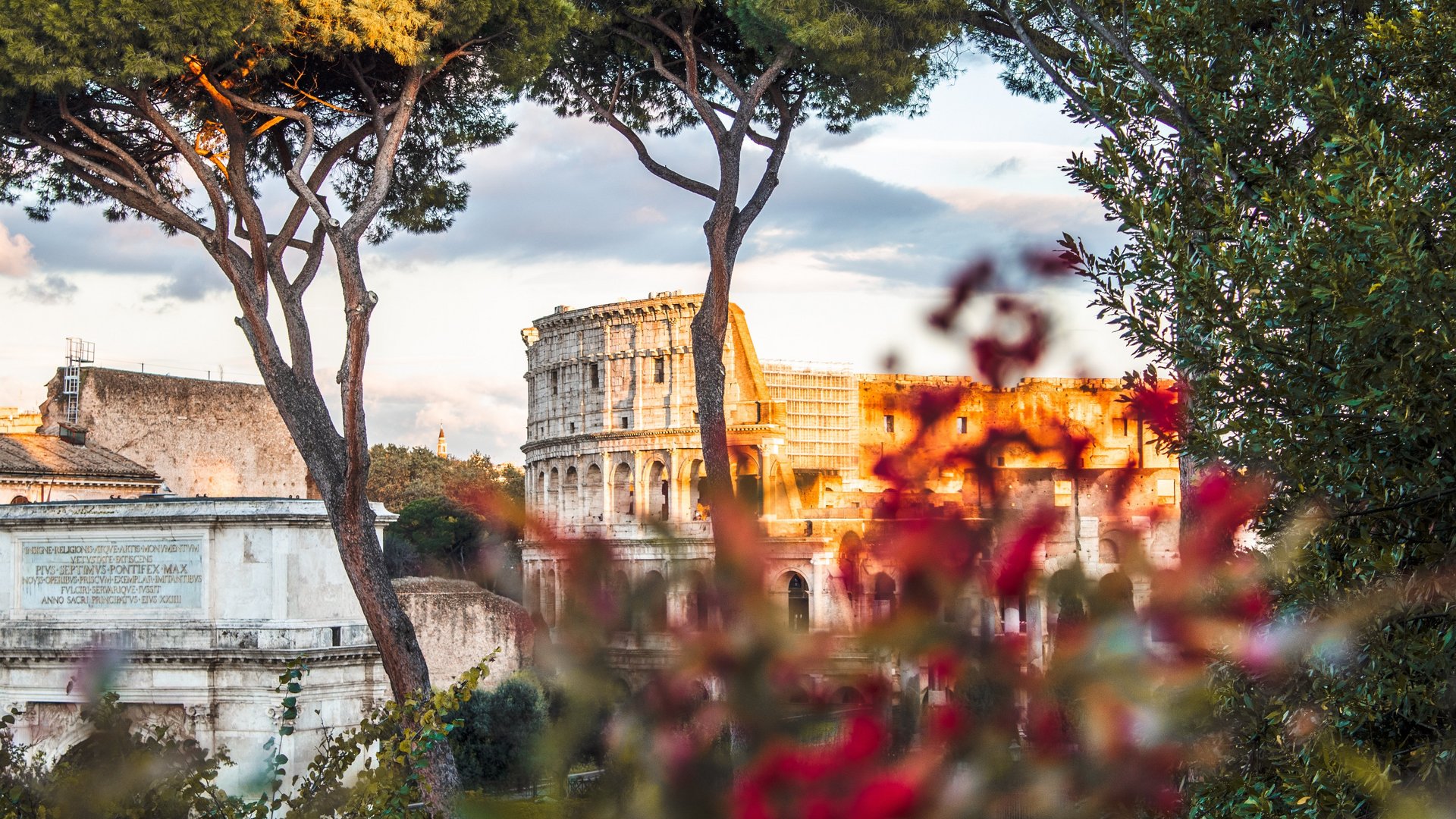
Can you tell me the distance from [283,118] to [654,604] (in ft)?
28.4

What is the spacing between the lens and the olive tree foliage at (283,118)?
8172mm

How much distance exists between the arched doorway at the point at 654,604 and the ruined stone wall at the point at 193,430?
24.8 m

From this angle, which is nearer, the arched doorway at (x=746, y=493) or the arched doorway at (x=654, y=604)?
the arched doorway at (x=654, y=604)

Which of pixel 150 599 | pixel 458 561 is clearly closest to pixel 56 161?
pixel 150 599

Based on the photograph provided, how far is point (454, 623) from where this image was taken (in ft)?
61.8

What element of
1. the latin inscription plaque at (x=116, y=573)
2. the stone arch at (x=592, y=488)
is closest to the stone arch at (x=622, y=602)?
the latin inscription plaque at (x=116, y=573)

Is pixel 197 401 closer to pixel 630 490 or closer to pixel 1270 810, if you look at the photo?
pixel 630 490

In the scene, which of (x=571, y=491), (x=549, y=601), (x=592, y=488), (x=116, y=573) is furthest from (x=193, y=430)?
(x=549, y=601)

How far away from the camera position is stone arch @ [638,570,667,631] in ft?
5.21

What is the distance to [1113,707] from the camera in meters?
1.58

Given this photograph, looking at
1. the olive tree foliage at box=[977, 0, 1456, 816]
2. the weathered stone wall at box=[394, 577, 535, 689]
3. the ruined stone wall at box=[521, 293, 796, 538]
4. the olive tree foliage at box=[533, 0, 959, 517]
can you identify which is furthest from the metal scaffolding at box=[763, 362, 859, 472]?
the olive tree foliage at box=[977, 0, 1456, 816]

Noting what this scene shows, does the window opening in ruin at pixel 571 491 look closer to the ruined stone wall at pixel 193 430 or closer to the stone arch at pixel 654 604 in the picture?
the ruined stone wall at pixel 193 430

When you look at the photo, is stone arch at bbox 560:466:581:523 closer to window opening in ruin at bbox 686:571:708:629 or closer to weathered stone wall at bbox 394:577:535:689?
weathered stone wall at bbox 394:577:535:689

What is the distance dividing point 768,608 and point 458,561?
3443 centimetres
